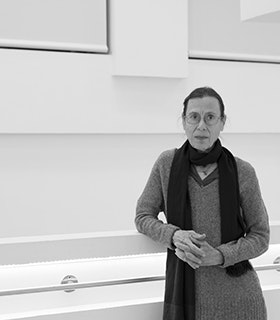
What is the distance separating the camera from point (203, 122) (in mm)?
2186

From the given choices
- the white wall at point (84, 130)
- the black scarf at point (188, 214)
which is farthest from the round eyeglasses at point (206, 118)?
the white wall at point (84, 130)

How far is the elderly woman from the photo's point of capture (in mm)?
2133

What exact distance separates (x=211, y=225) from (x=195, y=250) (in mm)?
151

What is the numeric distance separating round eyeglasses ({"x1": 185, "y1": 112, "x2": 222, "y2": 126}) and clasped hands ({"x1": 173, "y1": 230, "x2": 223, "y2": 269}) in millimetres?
414

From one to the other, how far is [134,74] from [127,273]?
244 centimetres

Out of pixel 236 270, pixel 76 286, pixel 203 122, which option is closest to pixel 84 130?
pixel 76 286

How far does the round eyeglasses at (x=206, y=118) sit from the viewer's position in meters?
2.20

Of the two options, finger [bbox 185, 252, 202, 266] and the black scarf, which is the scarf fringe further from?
finger [bbox 185, 252, 202, 266]

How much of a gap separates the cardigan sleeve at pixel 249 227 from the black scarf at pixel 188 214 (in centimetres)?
3

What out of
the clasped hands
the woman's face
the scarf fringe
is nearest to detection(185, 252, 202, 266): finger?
the clasped hands

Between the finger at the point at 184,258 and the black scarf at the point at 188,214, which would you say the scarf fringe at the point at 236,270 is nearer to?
the black scarf at the point at 188,214

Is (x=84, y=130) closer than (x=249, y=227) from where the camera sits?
No

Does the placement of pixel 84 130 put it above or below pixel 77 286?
above

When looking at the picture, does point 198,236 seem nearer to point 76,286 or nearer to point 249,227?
point 249,227
